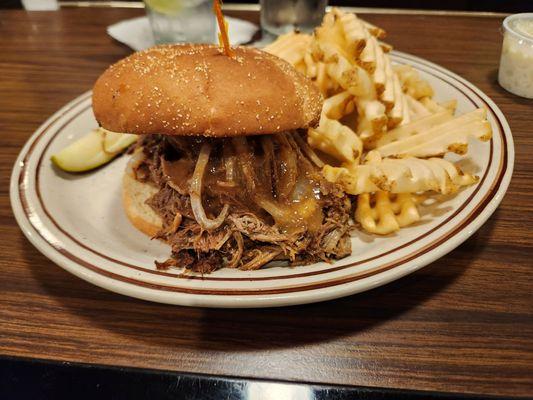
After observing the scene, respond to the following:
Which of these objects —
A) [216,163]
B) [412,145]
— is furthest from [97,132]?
[412,145]

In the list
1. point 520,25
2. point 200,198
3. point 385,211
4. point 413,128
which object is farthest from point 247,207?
point 520,25

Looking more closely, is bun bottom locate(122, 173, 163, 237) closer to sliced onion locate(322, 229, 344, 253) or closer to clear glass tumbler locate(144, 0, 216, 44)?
sliced onion locate(322, 229, 344, 253)

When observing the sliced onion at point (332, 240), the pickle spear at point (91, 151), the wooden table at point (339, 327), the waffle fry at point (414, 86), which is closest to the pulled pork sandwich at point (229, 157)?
the sliced onion at point (332, 240)

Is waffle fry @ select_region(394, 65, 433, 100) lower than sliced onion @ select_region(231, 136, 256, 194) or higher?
lower

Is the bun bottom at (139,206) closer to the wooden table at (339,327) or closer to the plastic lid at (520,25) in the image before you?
the wooden table at (339,327)

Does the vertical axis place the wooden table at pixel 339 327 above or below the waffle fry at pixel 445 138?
below

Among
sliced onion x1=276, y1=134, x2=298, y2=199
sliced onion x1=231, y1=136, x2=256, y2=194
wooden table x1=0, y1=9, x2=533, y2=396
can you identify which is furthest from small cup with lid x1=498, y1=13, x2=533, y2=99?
sliced onion x1=231, y1=136, x2=256, y2=194

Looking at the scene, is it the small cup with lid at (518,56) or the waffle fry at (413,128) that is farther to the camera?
the small cup with lid at (518,56)

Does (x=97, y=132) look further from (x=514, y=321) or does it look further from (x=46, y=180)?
(x=514, y=321)
